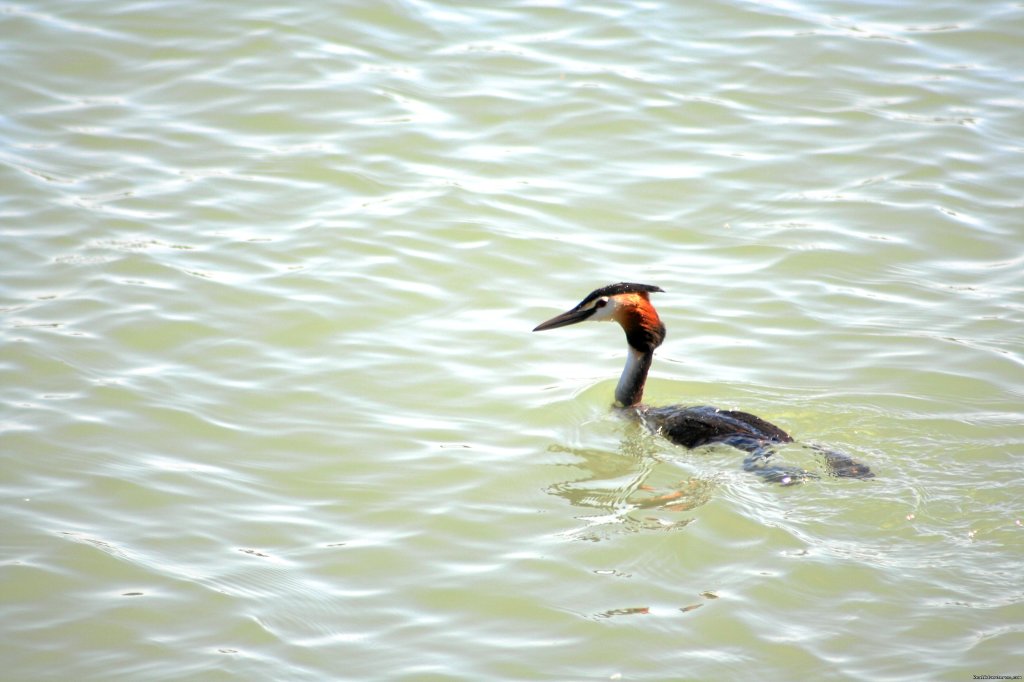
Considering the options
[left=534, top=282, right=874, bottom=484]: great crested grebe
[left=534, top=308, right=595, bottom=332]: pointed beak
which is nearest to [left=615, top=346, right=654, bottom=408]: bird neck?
[left=534, top=282, right=874, bottom=484]: great crested grebe

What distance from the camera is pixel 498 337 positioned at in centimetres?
860

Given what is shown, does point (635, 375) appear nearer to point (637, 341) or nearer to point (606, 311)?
point (637, 341)

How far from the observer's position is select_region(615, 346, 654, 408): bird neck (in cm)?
796

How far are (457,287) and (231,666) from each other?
4327 millimetres

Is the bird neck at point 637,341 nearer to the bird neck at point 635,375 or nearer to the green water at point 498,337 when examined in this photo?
the bird neck at point 635,375

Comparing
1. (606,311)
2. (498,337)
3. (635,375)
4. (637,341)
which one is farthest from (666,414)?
(498,337)

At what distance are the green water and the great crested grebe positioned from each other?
0.13 meters

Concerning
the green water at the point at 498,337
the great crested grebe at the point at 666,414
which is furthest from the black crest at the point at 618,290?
the green water at the point at 498,337

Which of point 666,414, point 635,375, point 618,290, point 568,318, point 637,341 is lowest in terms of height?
point 666,414

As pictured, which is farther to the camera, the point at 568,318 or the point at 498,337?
the point at 498,337

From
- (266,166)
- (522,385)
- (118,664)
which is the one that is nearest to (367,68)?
(266,166)

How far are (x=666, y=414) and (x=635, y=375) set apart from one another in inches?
15.3

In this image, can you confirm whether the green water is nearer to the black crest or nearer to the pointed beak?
the pointed beak

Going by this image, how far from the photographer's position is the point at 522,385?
8.10m
